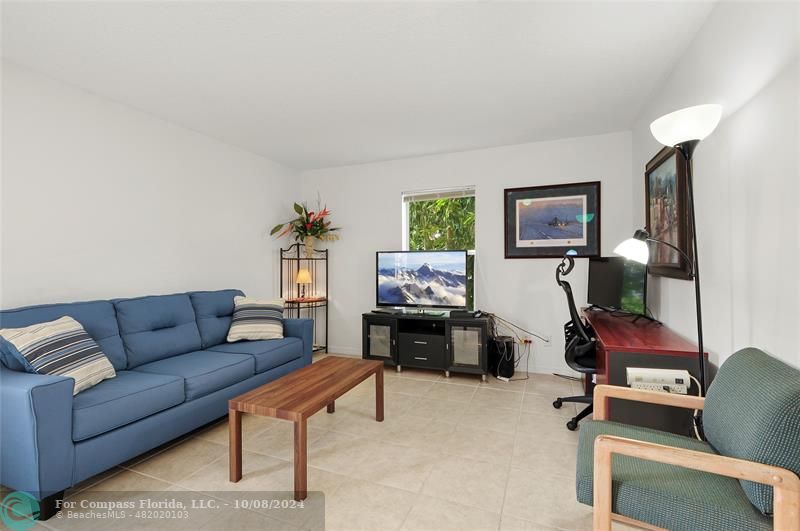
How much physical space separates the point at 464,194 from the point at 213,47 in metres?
2.88

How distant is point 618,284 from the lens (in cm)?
307

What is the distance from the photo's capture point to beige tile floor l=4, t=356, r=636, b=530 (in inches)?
66.9

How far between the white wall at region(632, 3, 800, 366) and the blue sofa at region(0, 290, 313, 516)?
3006 millimetres

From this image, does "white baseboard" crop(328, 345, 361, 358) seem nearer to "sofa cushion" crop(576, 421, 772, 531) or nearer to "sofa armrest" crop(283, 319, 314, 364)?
"sofa armrest" crop(283, 319, 314, 364)

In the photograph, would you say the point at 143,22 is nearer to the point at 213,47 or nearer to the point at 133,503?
the point at 213,47

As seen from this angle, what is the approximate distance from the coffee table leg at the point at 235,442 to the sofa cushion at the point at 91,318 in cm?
115

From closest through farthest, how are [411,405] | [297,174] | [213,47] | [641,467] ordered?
[641,467] < [213,47] < [411,405] < [297,174]

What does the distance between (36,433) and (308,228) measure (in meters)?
3.29

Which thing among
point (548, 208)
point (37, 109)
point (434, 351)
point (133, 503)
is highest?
point (37, 109)

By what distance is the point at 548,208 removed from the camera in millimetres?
3883

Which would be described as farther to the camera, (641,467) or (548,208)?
(548,208)

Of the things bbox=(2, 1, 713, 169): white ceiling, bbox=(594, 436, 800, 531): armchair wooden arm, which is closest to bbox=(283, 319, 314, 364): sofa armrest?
bbox=(2, 1, 713, 169): white ceiling

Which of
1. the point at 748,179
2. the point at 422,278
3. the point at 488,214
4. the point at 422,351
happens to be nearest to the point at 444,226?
the point at 488,214

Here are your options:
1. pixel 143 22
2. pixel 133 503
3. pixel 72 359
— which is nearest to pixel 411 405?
pixel 133 503
